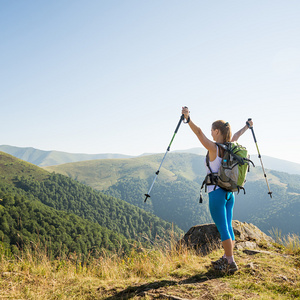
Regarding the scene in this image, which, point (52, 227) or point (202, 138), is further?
point (52, 227)

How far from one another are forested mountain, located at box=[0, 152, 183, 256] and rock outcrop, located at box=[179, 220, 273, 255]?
8539 cm

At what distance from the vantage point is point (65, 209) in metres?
150

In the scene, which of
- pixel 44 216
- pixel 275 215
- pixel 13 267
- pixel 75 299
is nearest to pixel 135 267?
pixel 75 299

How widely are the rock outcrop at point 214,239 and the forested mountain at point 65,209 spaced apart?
85390 mm

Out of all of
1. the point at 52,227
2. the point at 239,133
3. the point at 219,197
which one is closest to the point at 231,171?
the point at 219,197

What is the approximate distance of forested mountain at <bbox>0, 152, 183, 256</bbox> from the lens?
87.1 meters

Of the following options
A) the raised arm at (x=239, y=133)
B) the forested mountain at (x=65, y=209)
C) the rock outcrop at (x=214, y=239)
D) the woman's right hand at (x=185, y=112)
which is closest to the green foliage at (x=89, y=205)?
the forested mountain at (x=65, y=209)

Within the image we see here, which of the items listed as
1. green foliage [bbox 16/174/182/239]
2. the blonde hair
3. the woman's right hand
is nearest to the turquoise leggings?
the blonde hair

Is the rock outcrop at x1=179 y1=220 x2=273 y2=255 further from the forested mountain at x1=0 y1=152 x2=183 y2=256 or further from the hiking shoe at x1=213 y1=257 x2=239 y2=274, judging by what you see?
the forested mountain at x1=0 y1=152 x2=183 y2=256

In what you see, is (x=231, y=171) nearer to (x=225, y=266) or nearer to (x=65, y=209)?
(x=225, y=266)

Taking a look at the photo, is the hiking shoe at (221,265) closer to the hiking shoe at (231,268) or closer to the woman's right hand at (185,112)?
the hiking shoe at (231,268)

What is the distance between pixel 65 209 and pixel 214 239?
6308 inches

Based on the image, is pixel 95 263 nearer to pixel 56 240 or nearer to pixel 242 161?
pixel 242 161

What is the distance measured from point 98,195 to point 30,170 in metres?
60.4
